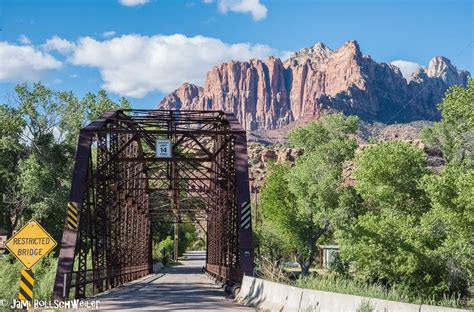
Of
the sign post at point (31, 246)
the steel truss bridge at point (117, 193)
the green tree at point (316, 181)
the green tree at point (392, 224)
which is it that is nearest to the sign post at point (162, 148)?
the steel truss bridge at point (117, 193)

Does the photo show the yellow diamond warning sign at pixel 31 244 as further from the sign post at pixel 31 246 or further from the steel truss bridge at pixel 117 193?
the steel truss bridge at pixel 117 193

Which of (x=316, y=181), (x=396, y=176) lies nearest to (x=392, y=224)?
(x=396, y=176)

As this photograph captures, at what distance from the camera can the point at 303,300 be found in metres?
12.3

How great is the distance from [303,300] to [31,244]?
6.66m

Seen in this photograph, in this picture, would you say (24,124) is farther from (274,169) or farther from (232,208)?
(274,169)

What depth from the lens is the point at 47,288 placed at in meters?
19.9

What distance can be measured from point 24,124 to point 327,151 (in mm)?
25109

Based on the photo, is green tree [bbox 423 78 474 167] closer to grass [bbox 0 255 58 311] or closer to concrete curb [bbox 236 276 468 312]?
concrete curb [bbox 236 276 468 312]

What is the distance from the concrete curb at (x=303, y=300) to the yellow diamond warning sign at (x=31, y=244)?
221 inches

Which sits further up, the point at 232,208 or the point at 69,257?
the point at 232,208

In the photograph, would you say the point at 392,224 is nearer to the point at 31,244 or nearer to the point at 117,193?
the point at 117,193

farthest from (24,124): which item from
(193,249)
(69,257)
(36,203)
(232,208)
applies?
(193,249)

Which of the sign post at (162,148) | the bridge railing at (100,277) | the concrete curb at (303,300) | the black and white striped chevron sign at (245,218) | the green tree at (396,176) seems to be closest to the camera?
the concrete curb at (303,300)

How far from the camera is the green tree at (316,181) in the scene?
152 feet
